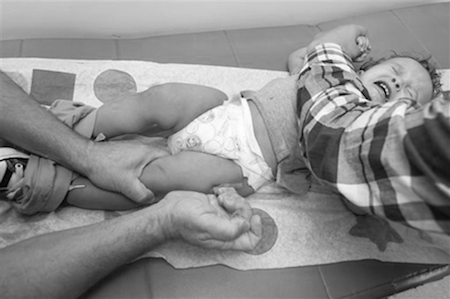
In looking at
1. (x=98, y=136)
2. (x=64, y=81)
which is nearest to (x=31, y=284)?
(x=98, y=136)

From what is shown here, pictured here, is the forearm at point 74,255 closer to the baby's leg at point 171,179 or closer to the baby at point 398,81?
the baby's leg at point 171,179

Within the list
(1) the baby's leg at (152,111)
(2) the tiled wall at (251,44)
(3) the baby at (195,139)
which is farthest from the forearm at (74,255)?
(2) the tiled wall at (251,44)

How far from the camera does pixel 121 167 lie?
3.26 feet

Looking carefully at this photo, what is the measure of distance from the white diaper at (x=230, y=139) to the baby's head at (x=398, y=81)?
0.37 meters

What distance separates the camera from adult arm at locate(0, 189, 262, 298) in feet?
2.72

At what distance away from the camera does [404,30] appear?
1.61m

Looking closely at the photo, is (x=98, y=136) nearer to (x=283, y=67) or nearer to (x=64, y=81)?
(x=64, y=81)

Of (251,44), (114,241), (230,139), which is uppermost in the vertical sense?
(251,44)

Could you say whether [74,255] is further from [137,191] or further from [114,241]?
[137,191]

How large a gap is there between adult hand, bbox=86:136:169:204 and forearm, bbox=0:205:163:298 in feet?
0.23

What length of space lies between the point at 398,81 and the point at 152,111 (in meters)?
0.68

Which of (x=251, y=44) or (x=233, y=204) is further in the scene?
(x=251, y=44)

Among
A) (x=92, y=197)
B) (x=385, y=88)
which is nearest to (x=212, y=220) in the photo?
(x=92, y=197)

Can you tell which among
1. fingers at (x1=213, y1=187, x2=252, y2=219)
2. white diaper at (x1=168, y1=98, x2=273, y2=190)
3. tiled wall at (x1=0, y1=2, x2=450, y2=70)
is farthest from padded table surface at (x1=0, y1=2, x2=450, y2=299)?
white diaper at (x1=168, y1=98, x2=273, y2=190)
